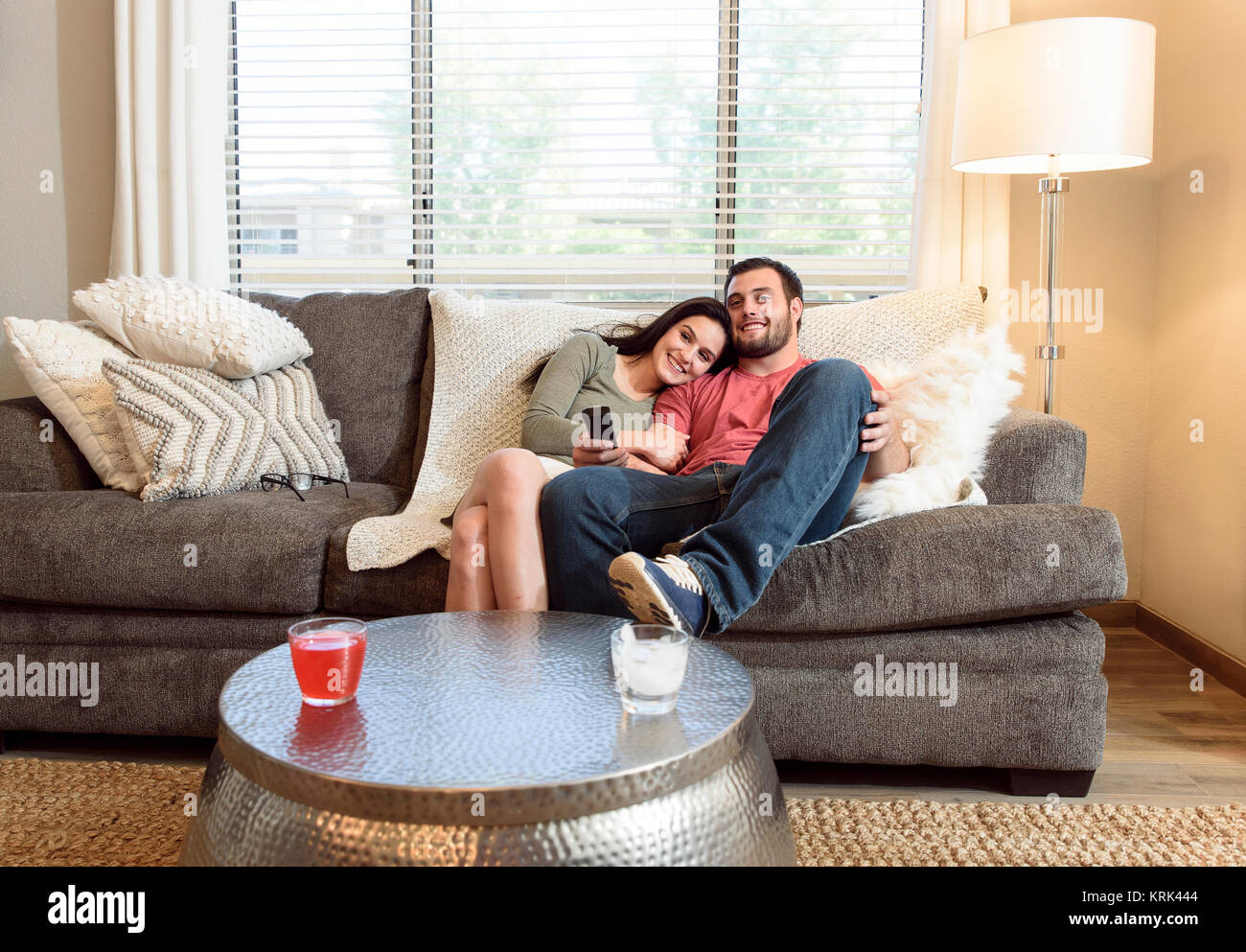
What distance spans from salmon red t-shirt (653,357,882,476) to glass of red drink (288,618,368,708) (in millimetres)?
1111

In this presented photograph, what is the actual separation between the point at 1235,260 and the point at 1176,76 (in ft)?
2.12

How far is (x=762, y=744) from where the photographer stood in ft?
3.56

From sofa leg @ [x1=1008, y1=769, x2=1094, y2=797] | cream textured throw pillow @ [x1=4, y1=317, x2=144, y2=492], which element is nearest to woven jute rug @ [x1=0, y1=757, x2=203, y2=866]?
cream textured throw pillow @ [x1=4, y1=317, x2=144, y2=492]

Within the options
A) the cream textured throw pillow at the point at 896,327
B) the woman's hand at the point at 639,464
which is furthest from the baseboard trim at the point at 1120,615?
the woman's hand at the point at 639,464

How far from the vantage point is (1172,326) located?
106 inches

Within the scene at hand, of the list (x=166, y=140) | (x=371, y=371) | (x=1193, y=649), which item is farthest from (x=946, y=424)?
(x=166, y=140)

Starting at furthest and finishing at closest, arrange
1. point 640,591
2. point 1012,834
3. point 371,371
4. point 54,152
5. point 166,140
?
point 54,152, point 166,140, point 371,371, point 1012,834, point 640,591

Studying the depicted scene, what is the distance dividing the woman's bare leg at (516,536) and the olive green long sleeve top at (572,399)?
352 millimetres

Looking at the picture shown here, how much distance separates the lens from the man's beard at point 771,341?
217 cm

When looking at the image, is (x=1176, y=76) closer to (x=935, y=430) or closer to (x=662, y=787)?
(x=935, y=430)

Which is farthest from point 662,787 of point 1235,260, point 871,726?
point 1235,260

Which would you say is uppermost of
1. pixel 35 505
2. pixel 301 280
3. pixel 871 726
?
pixel 301 280

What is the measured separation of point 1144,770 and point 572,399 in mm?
1374

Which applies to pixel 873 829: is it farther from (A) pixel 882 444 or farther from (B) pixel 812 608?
(A) pixel 882 444
